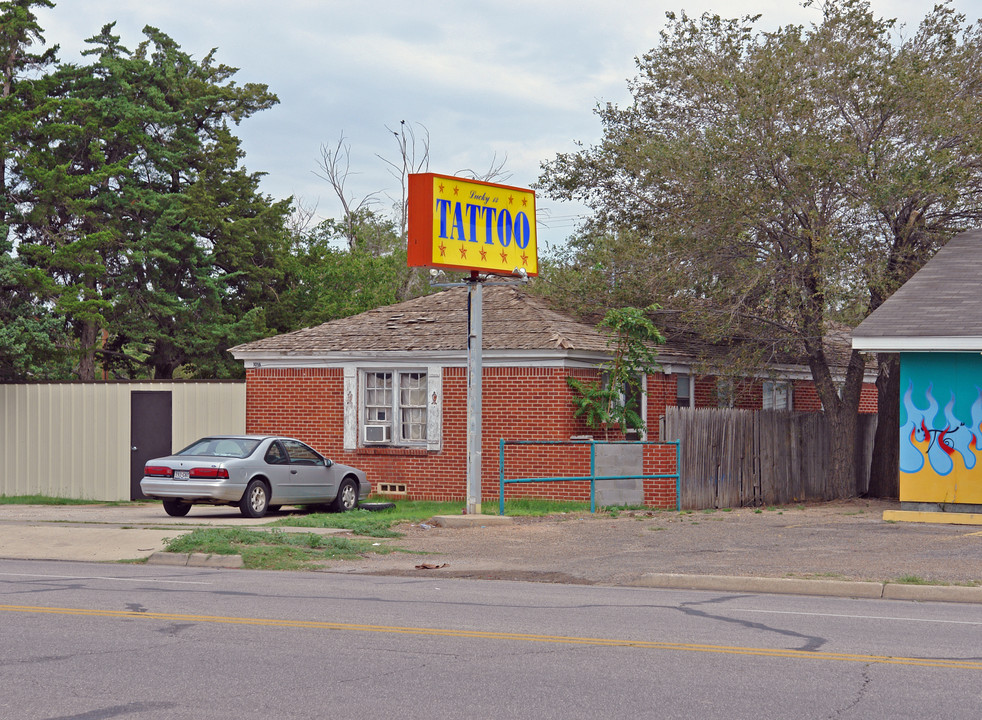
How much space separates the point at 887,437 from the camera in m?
25.4

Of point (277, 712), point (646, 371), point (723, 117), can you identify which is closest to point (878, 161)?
point (723, 117)

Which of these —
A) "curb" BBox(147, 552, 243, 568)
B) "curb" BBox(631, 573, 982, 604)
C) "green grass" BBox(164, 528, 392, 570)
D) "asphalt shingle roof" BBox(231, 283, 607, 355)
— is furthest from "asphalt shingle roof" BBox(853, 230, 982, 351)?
"curb" BBox(147, 552, 243, 568)

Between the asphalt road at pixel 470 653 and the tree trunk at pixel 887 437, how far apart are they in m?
14.3

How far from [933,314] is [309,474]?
35.5 feet

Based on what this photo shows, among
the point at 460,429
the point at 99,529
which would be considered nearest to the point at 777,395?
the point at 460,429

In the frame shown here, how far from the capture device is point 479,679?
24.3 feet

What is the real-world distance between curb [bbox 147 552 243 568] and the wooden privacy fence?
985cm

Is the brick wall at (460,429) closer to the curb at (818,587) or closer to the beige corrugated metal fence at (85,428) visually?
the beige corrugated metal fence at (85,428)

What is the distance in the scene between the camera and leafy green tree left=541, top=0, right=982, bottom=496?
22.0m

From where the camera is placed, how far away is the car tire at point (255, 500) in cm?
1958

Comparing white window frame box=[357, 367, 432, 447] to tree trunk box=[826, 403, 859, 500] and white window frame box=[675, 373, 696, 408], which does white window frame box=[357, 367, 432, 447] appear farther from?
tree trunk box=[826, 403, 859, 500]

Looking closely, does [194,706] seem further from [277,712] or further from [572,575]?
[572,575]

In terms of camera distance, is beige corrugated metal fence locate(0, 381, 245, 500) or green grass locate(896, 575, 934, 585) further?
beige corrugated metal fence locate(0, 381, 245, 500)

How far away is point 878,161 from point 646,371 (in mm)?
5852
